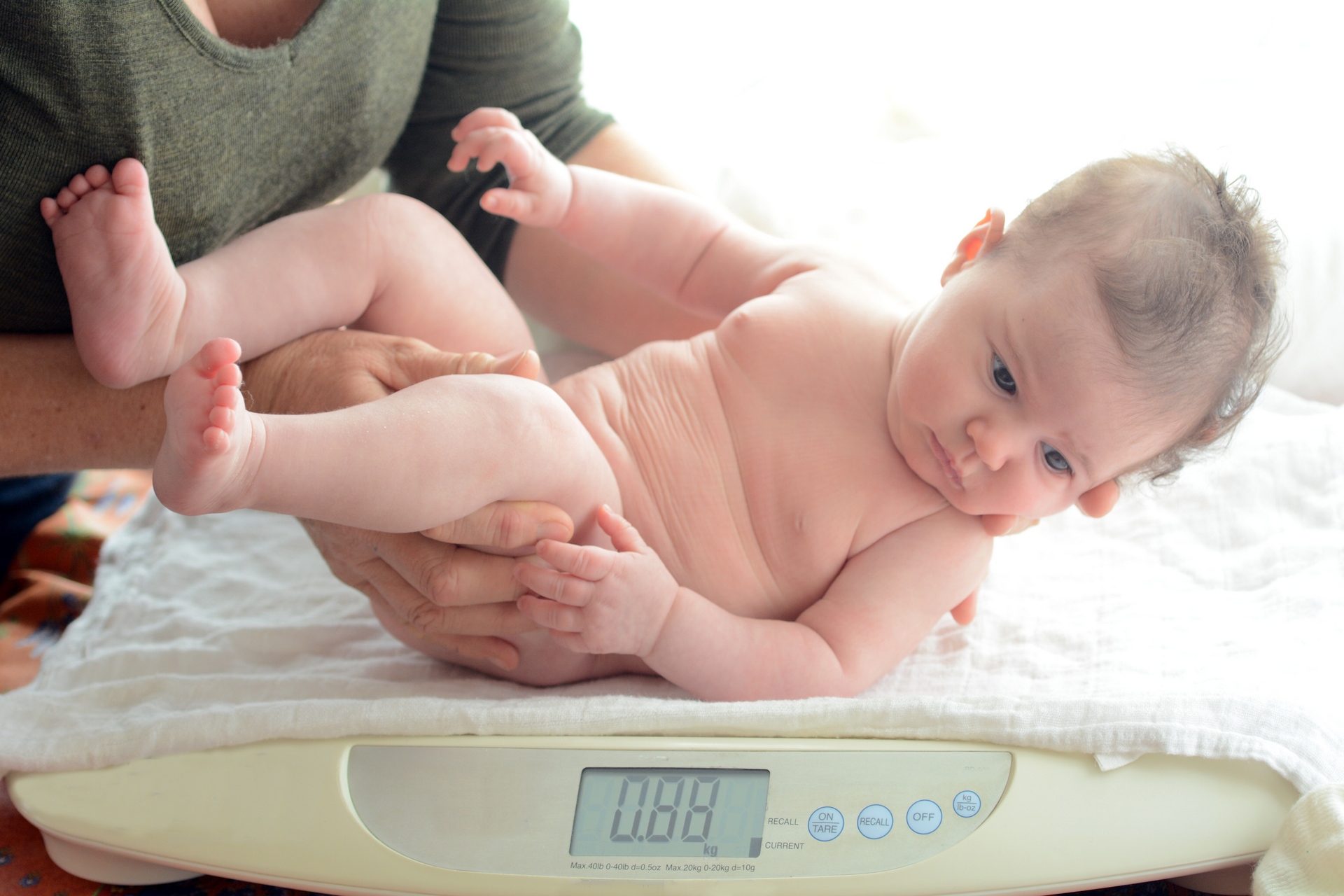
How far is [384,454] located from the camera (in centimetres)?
71

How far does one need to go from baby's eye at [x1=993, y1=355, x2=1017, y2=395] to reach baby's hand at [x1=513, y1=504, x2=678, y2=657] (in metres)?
0.35

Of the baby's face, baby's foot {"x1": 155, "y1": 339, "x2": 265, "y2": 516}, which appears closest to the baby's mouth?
the baby's face

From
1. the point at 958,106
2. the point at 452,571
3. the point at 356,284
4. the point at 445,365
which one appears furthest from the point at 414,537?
the point at 958,106

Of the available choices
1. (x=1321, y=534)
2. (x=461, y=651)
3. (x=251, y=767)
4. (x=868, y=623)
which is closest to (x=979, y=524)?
(x=868, y=623)

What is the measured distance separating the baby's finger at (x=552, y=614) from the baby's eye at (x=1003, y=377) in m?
Result: 0.43

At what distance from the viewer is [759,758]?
718 millimetres

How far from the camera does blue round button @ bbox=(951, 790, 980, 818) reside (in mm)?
699

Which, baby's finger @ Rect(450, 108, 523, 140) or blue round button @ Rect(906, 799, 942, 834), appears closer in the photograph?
blue round button @ Rect(906, 799, 942, 834)

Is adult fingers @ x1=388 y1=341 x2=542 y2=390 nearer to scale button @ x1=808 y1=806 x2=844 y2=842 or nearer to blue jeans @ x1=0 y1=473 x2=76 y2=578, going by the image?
scale button @ x1=808 y1=806 x2=844 y2=842

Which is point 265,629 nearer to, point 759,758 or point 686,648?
point 686,648

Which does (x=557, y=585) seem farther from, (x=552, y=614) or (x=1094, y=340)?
(x=1094, y=340)

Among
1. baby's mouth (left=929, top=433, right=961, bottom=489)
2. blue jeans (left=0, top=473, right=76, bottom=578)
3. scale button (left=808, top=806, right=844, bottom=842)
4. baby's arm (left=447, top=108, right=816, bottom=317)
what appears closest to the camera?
scale button (left=808, top=806, right=844, bottom=842)

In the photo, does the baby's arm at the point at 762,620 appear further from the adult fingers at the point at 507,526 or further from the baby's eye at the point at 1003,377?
the baby's eye at the point at 1003,377

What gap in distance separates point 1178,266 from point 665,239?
0.55 m
